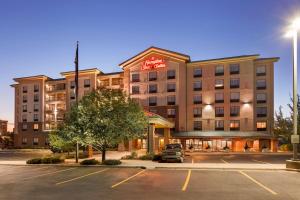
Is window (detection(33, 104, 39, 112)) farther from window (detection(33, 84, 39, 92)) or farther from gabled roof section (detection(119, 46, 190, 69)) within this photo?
gabled roof section (detection(119, 46, 190, 69))

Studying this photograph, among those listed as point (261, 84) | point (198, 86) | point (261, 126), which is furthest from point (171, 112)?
point (261, 84)

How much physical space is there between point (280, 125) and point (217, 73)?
17097 millimetres

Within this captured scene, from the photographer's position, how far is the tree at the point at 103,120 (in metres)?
28.3

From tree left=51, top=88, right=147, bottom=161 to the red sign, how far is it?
3321cm

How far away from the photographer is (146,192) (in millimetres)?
14156

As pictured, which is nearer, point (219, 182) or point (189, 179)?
point (219, 182)

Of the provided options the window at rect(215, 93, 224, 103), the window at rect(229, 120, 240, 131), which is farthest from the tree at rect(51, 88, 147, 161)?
the window at rect(215, 93, 224, 103)

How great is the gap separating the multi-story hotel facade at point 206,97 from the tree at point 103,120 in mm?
23427

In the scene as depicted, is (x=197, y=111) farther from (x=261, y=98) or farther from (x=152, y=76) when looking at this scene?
(x=261, y=98)

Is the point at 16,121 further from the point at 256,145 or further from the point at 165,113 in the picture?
the point at 256,145

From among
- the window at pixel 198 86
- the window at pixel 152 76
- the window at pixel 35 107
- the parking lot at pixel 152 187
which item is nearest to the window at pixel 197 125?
the window at pixel 198 86

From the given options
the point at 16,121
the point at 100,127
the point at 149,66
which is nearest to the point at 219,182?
the point at 100,127

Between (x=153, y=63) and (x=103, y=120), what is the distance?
Answer: 119 ft

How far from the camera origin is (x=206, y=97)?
60562 millimetres
